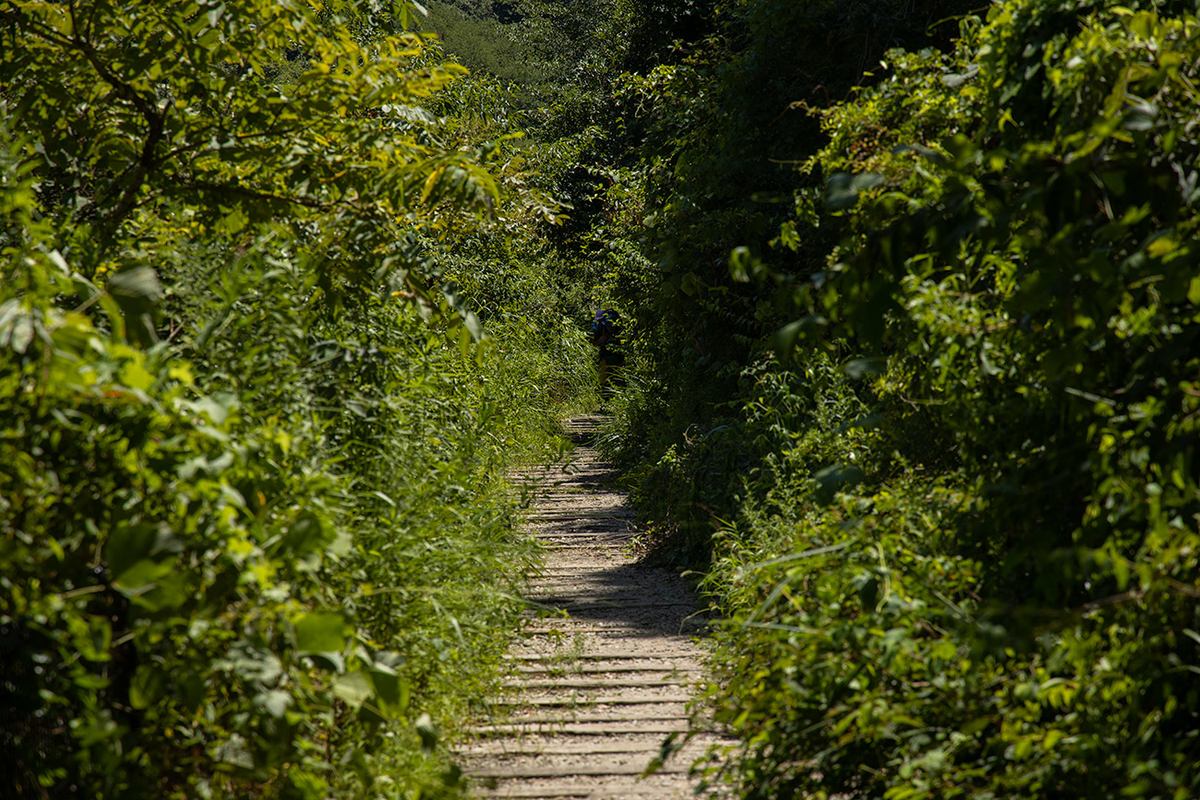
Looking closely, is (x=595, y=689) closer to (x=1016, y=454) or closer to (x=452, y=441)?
(x=452, y=441)

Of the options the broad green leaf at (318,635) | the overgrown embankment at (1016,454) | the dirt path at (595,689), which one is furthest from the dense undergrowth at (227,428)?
the overgrown embankment at (1016,454)

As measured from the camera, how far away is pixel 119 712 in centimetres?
235

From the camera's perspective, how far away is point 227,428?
235 centimetres

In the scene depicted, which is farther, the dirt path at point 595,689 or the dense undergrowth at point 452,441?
the dirt path at point 595,689

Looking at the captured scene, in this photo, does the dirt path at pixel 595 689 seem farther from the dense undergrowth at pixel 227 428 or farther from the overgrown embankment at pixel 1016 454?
the overgrown embankment at pixel 1016 454

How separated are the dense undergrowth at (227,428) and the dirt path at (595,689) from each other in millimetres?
288

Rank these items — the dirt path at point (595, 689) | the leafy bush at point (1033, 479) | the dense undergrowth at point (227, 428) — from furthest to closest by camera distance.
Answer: the dirt path at point (595, 689), the leafy bush at point (1033, 479), the dense undergrowth at point (227, 428)

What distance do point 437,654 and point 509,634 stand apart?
4.64 feet

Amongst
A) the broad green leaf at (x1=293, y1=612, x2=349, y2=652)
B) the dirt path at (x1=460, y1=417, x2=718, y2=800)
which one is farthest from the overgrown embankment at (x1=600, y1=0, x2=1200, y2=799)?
the broad green leaf at (x1=293, y1=612, x2=349, y2=652)

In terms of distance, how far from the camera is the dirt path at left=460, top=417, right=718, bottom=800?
360cm

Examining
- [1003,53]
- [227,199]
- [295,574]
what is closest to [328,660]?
[295,574]

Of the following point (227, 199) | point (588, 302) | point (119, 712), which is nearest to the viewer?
point (119, 712)

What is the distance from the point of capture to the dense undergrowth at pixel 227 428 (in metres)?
2.03

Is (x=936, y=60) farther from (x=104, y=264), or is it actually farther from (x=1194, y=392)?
(x=104, y=264)
